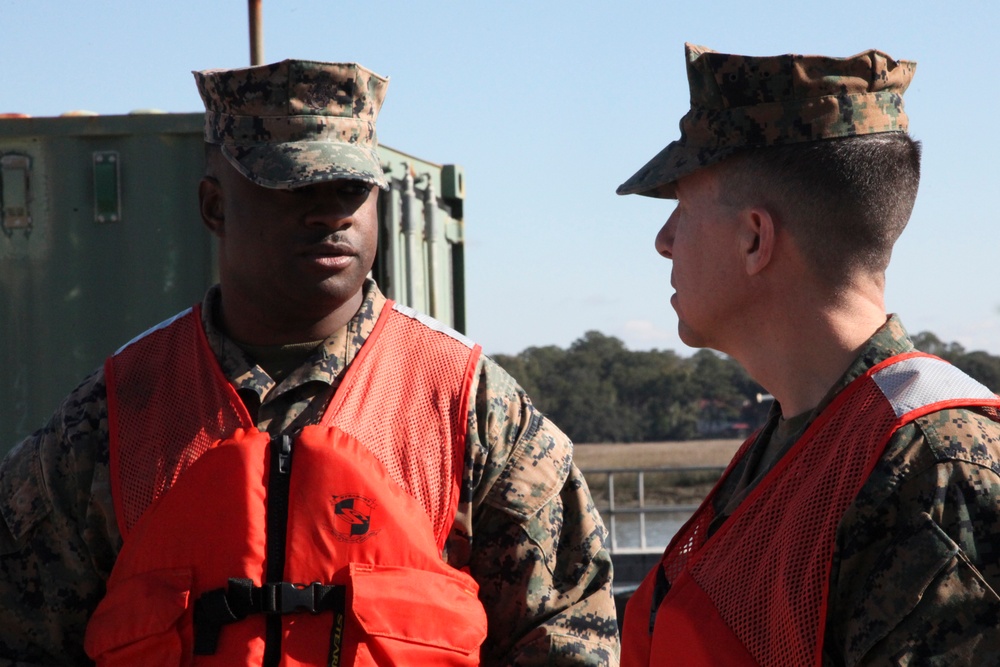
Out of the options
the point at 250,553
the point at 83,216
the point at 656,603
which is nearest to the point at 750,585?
the point at 656,603

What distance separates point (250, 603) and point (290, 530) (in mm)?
170

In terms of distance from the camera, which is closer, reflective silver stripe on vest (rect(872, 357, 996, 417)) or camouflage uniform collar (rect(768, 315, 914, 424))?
reflective silver stripe on vest (rect(872, 357, 996, 417))

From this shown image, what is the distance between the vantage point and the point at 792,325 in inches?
82.6

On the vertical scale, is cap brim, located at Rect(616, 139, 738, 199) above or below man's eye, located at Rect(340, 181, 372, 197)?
above

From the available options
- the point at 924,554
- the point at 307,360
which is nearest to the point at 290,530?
the point at 307,360

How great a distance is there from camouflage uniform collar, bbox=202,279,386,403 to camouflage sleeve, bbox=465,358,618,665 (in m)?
0.32

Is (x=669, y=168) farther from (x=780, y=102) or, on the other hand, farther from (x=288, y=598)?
(x=288, y=598)

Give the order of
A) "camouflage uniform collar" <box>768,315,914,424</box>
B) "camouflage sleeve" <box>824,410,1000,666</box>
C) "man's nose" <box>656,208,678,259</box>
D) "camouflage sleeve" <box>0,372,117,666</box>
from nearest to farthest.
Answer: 1. "camouflage sleeve" <box>824,410,1000,666</box>
2. "camouflage uniform collar" <box>768,315,914,424</box>
3. "man's nose" <box>656,208,678,259</box>
4. "camouflage sleeve" <box>0,372,117,666</box>

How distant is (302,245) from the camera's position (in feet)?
9.42

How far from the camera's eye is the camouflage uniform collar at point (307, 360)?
2871 millimetres

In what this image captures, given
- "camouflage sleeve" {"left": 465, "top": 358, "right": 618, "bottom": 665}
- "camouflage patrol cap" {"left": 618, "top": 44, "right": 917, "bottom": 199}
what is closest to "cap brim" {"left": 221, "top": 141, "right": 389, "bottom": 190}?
"camouflage sleeve" {"left": 465, "top": 358, "right": 618, "bottom": 665}

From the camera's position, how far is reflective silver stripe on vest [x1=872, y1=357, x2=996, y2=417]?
6.07 feet

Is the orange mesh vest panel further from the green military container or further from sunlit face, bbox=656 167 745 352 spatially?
the green military container

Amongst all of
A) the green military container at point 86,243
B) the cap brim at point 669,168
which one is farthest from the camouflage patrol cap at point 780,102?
the green military container at point 86,243
